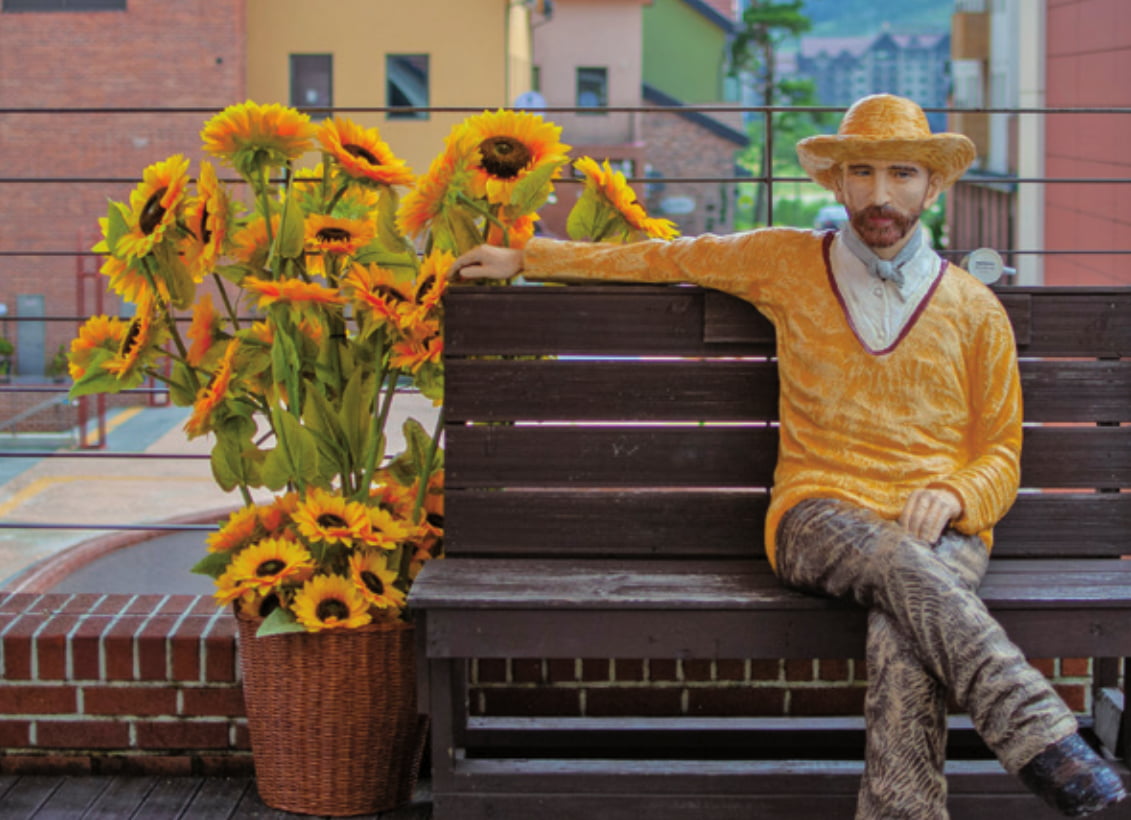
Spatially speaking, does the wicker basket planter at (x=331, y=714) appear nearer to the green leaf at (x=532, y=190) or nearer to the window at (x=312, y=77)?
the green leaf at (x=532, y=190)

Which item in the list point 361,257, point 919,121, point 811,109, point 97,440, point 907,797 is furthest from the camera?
point 97,440

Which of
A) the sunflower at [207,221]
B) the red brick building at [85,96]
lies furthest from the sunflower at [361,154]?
the red brick building at [85,96]

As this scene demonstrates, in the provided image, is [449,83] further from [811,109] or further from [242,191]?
[811,109]

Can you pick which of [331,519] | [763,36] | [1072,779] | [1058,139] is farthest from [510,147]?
[763,36]

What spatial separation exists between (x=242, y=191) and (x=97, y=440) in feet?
30.8

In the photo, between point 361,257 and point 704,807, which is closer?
point 704,807

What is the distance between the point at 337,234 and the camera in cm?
301

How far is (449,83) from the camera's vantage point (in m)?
25.2

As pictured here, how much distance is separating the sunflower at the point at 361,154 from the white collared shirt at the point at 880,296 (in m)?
0.82

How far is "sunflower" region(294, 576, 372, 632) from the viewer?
288cm

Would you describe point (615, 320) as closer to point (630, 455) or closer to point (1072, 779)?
point (630, 455)

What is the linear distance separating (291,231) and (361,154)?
0.63ft

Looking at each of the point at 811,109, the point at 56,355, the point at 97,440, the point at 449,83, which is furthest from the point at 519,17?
the point at 811,109

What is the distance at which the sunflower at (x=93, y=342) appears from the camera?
3041mm
